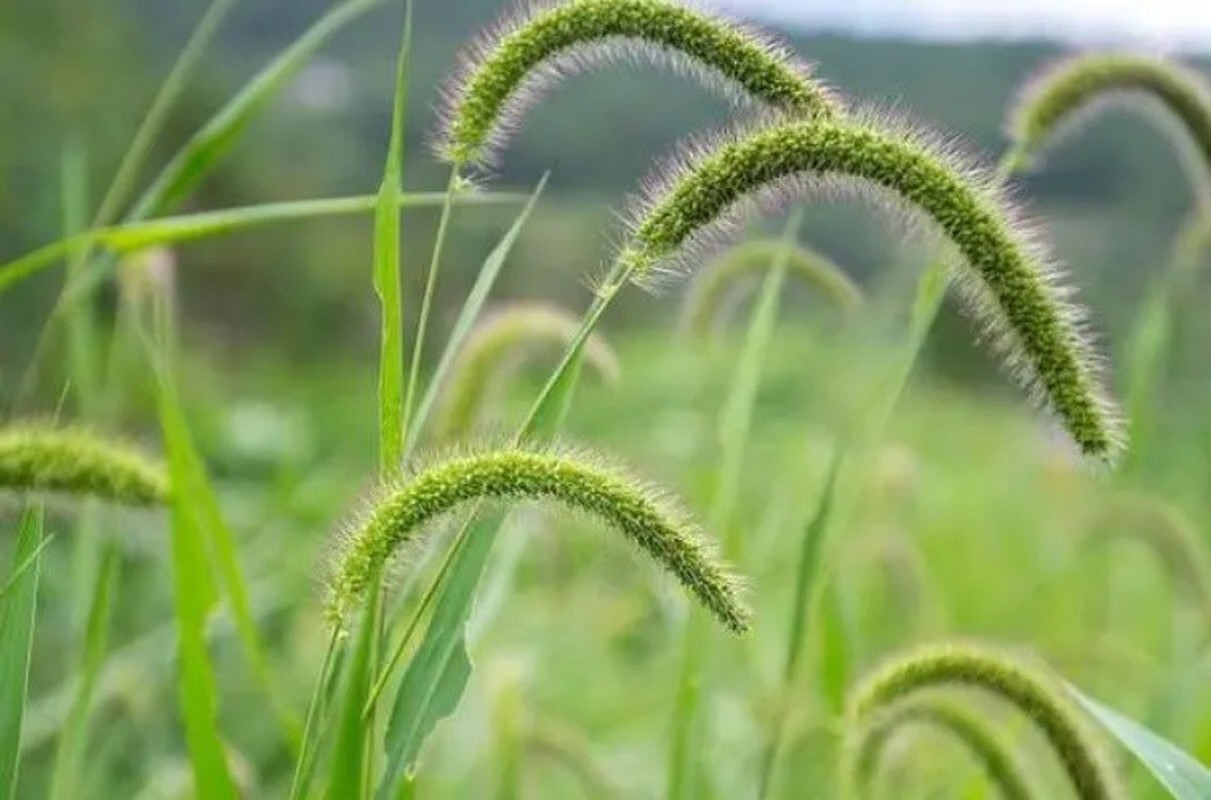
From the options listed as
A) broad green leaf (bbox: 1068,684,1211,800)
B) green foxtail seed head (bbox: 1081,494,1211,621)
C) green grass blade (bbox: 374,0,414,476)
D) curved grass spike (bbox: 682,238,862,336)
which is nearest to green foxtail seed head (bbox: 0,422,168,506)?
green grass blade (bbox: 374,0,414,476)

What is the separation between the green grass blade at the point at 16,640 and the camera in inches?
50.3

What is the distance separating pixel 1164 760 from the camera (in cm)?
127

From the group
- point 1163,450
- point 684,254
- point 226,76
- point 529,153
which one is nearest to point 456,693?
point 684,254

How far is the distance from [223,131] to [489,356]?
1.10 ft

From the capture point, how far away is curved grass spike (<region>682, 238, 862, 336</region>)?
1.88 meters

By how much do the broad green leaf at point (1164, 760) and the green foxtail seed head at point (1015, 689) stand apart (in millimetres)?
35

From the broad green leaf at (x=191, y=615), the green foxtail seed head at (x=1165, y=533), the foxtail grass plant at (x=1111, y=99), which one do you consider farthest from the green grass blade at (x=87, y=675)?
the green foxtail seed head at (x=1165, y=533)

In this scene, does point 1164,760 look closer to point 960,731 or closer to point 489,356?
point 960,731

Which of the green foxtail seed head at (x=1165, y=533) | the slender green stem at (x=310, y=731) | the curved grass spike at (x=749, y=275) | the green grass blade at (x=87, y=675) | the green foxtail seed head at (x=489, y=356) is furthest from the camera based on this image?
the green foxtail seed head at (x=1165, y=533)

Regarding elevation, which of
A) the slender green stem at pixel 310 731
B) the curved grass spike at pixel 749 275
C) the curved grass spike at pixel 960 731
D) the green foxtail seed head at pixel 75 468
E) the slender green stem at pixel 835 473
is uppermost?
the curved grass spike at pixel 749 275

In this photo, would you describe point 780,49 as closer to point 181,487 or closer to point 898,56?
point 181,487

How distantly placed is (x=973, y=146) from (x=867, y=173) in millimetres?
201

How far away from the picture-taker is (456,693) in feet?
4.17

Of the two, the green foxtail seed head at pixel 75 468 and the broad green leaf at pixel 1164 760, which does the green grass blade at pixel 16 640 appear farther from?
the broad green leaf at pixel 1164 760
